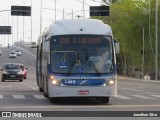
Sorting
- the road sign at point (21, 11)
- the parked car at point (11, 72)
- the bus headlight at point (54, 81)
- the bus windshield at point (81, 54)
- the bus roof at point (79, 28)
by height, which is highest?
the road sign at point (21, 11)

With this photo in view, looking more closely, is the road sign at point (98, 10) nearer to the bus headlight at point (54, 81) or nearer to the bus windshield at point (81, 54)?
the bus windshield at point (81, 54)

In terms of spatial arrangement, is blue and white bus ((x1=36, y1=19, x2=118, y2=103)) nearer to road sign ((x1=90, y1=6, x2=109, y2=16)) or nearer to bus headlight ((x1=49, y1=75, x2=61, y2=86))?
bus headlight ((x1=49, y1=75, x2=61, y2=86))

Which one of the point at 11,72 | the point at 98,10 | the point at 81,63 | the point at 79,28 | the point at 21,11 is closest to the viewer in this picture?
the point at 81,63

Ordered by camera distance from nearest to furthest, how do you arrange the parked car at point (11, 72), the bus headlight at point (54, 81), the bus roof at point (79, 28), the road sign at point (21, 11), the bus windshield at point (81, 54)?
the bus headlight at point (54, 81), the bus windshield at point (81, 54), the bus roof at point (79, 28), the parked car at point (11, 72), the road sign at point (21, 11)

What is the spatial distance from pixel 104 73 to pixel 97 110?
2919 millimetres

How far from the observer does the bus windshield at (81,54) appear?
2436 centimetres

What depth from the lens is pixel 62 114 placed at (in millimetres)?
19922

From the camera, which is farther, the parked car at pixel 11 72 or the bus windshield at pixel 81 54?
the parked car at pixel 11 72

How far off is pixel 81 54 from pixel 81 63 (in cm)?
36

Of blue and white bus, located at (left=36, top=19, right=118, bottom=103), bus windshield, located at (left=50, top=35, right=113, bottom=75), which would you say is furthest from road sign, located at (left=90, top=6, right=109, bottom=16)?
bus windshield, located at (left=50, top=35, right=113, bottom=75)

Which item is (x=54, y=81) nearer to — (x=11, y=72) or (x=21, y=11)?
(x=11, y=72)

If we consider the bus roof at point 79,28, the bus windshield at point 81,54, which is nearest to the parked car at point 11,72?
the bus roof at point 79,28

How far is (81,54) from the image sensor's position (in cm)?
2453

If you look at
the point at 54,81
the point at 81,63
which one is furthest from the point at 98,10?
the point at 54,81
